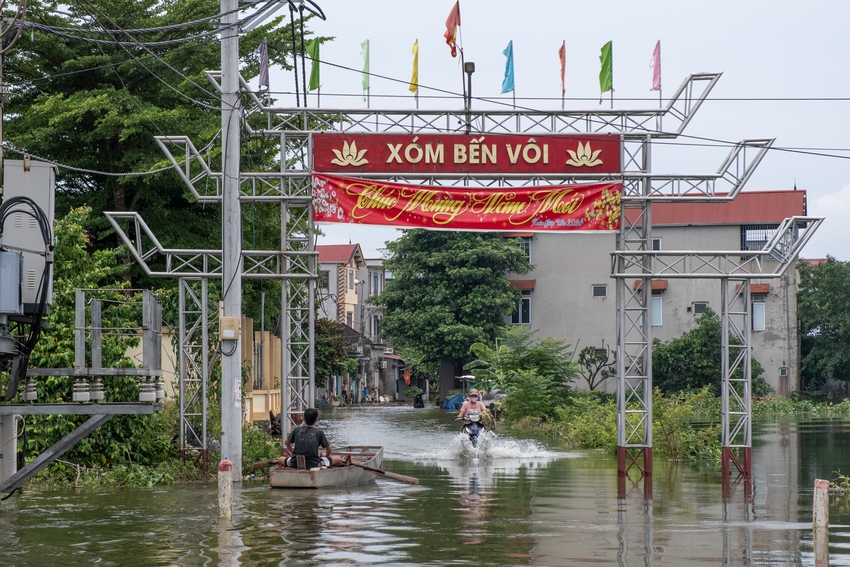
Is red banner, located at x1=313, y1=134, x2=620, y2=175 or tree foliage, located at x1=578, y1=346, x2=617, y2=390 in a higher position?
red banner, located at x1=313, y1=134, x2=620, y2=175

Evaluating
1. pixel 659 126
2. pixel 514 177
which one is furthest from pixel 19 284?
pixel 659 126

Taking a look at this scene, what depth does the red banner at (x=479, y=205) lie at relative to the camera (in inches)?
885

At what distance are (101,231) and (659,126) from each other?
18.3 meters

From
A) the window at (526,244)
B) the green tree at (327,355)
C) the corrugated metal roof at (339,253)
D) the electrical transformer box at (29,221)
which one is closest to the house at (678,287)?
the window at (526,244)

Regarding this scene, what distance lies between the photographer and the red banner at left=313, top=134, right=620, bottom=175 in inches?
884

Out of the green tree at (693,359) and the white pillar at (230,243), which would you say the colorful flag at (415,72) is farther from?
the green tree at (693,359)

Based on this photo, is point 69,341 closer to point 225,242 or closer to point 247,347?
point 225,242

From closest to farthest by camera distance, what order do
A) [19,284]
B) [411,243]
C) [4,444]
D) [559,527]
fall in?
[19,284], [559,527], [4,444], [411,243]

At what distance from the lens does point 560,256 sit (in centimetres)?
6469

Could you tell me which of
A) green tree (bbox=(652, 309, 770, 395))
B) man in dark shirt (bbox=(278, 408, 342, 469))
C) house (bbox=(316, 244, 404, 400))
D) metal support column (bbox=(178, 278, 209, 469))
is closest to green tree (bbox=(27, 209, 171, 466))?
metal support column (bbox=(178, 278, 209, 469))

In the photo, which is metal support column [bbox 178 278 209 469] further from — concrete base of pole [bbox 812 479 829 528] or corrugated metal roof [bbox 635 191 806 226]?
corrugated metal roof [bbox 635 191 806 226]

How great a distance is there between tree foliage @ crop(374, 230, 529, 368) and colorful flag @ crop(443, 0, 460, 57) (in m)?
39.8

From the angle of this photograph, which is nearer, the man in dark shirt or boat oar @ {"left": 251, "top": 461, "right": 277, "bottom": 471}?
the man in dark shirt

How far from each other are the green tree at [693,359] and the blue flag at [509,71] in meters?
38.3
